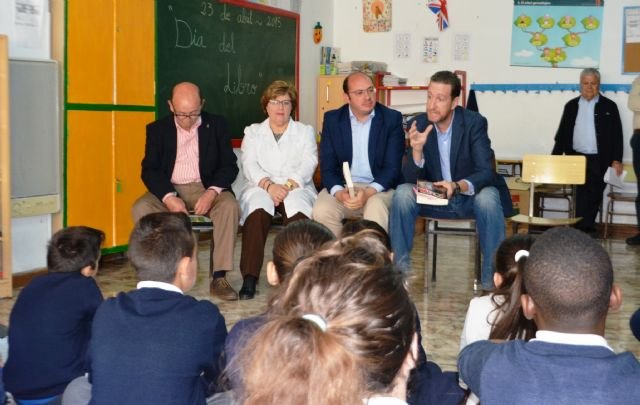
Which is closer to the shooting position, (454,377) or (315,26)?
(454,377)

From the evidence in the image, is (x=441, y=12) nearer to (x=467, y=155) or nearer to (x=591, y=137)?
(x=591, y=137)

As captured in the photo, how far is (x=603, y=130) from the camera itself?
22.0ft

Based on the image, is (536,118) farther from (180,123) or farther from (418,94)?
(180,123)

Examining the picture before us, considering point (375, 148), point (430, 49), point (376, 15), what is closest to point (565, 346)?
point (375, 148)

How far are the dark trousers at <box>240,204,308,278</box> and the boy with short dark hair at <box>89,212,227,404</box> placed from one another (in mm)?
2304

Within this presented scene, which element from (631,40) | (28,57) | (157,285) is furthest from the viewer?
(631,40)

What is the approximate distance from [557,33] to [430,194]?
3.68 m

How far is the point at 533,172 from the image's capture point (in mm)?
5188

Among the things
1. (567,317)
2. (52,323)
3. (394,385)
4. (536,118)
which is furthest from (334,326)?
(536,118)

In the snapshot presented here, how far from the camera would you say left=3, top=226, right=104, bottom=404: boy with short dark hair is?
224 cm

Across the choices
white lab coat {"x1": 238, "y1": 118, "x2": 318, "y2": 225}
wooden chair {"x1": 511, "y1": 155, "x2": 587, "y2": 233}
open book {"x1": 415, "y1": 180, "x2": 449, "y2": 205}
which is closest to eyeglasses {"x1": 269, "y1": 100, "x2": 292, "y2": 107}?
white lab coat {"x1": 238, "y1": 118, "x2": 318, "y2": 225}

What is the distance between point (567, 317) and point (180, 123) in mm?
3507

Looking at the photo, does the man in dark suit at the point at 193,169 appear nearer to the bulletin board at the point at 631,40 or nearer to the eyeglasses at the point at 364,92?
the eyeglasses at the point at 364,92

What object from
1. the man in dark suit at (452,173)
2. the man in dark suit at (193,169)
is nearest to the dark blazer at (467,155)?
the man in dark suit at (452,173)
